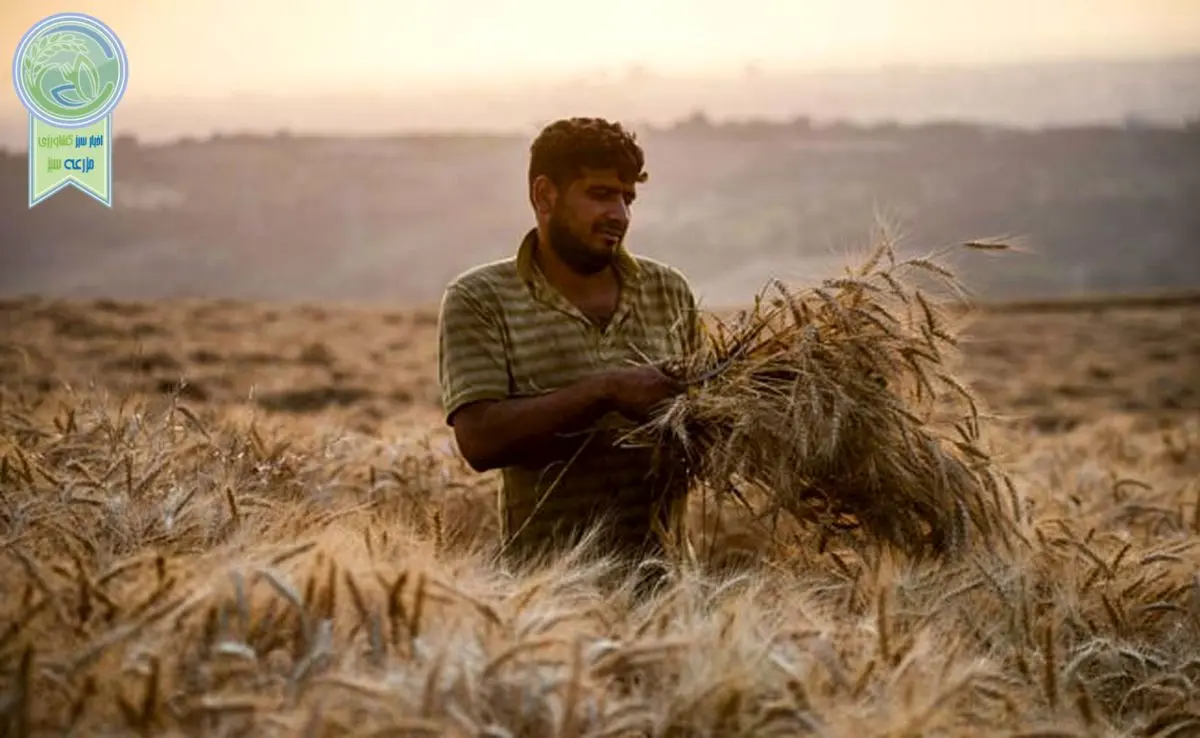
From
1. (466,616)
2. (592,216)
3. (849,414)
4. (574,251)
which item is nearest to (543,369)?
(574,251)

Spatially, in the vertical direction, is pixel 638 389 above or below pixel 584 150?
below

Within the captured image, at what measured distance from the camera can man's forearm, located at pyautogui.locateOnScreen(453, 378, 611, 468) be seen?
3.76m

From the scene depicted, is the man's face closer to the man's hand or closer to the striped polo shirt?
the striped polo shirt

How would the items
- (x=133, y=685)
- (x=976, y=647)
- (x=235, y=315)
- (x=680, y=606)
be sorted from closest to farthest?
(x=133, y=685) < (x=680, y=606) < (x=976, y=647) < (x=235, y=315)

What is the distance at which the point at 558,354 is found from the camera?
13.6 feet

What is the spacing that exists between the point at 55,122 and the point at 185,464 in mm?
1614

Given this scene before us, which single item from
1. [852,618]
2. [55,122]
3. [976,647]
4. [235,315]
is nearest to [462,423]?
[852,618]

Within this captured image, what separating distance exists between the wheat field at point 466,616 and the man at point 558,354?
9.1 inches

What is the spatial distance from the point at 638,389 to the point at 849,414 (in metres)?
0.54

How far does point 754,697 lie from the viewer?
2459 mm

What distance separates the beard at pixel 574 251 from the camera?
→ 415cm

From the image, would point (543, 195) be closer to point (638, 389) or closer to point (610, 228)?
point (610, 228)

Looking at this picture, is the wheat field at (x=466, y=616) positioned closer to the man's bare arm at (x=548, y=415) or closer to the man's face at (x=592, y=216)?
the man's bare arm at (x=548, y=415)

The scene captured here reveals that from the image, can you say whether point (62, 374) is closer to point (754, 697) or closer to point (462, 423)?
point (462, 423)
